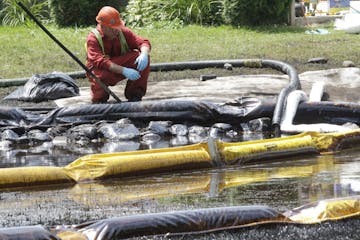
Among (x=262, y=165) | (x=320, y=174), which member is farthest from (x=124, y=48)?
(x=320, y=174)

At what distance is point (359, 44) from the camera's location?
14.6 meters

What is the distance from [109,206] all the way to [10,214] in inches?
26.7

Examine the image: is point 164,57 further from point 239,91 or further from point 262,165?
point 262,165

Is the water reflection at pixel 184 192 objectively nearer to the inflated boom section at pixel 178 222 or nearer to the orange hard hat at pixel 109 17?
the inflated boom section at pixel 178 222

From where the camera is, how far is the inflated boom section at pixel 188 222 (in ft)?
16.4

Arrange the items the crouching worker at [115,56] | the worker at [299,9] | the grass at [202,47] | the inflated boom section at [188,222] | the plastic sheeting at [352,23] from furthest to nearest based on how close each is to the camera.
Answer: the worker at [299,9], the plastic sheeting at [352,23], the grass at [202,47], the crouching worker at [115,56], the inflated boom section at [188,222]

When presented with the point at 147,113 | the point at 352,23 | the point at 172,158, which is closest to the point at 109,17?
the point at 147,113

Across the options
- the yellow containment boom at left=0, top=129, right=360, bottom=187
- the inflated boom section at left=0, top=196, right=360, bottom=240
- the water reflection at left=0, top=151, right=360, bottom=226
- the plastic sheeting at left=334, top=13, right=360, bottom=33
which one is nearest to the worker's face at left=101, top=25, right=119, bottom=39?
the yellow containment boom at left=0, top=129, right=360, bottom=187

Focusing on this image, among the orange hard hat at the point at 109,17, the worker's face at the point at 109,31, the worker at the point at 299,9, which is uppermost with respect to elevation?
the orange hard hat at the point at 109,17

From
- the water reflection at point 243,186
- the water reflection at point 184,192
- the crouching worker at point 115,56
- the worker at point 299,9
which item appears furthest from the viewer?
the worker at point 299,9

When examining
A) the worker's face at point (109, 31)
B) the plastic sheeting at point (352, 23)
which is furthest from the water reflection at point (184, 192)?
the plastic sheeting at point (352, 23)

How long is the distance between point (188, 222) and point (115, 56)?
5.46 metres

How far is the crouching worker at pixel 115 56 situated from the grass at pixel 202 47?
2.48 m

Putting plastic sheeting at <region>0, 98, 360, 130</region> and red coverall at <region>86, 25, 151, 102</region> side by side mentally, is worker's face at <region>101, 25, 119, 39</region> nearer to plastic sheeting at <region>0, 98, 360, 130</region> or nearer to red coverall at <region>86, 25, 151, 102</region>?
red coverall at <region>86, 25, 151, 102</region>
